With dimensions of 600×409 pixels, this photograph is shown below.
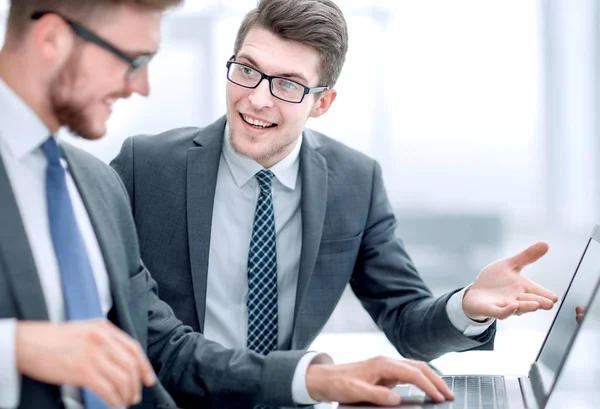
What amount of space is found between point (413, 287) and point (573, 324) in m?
0.67

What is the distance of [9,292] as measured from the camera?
111 centimetres

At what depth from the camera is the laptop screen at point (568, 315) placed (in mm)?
1373

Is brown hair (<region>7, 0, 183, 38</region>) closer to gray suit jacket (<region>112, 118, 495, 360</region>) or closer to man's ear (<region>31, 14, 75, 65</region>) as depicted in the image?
man's ear (<region>31, 14, 75, 65</region>)

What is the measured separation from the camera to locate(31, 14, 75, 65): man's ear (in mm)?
1152

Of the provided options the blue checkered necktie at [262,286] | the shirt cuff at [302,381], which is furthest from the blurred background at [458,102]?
the shirt cuff at [302,381]

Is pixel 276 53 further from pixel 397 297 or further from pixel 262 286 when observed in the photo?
pixel 397 297

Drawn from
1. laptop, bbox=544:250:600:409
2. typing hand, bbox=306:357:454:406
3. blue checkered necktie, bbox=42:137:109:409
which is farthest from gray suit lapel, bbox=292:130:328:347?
laptop, bbox=544:250:600:409

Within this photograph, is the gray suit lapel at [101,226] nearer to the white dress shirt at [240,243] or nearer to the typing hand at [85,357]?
the typing hand at [85,357]

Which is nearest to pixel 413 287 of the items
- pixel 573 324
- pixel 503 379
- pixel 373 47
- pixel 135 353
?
pixel 503 379

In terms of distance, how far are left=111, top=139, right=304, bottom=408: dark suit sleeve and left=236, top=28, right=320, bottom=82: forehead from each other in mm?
613

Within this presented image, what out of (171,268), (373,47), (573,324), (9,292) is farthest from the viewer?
(373,47)

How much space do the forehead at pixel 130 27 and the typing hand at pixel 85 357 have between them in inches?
18.5

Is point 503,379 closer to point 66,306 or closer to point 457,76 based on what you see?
point 66,306

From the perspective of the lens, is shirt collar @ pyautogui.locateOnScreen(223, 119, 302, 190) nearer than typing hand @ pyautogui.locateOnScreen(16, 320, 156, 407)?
No
